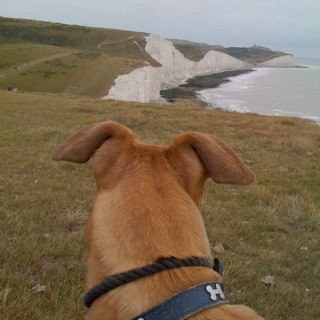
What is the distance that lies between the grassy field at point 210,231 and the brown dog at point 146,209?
1.94m

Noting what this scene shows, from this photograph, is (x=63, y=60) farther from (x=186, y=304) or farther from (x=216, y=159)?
(x=186, y=304)

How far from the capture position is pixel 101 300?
2.02m

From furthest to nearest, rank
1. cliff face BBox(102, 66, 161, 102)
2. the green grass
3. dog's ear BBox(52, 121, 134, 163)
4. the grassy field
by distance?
1. cliff face BBox(102, 66, 161, 102)
2. the green grass
3. the grassy field
4. dog's ear BBox(52, 121, 134, 163)

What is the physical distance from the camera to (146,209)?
82.7 inches

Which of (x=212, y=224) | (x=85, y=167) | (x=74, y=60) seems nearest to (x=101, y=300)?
(x=212, y=224)

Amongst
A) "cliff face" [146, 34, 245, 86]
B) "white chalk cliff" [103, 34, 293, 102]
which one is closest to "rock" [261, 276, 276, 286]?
"white chalk cliff" [103, 34, 293, 102]

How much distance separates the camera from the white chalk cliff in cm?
5319

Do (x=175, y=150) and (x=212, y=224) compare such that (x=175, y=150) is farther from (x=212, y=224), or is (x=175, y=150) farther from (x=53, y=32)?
(x=53, y=32)

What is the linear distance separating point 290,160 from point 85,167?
512 centimetres

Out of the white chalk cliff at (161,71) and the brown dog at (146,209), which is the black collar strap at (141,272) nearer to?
the brown dog at (146,209)

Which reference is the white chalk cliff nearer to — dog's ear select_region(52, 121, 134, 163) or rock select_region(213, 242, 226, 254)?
rock select_region(213, 242, 226, 254)

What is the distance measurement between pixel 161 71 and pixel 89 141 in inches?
3364

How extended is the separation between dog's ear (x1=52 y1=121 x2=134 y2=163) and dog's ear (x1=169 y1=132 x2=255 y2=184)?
1.09 feet

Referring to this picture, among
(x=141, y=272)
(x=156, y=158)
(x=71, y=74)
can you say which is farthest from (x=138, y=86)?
(x=141, y=272)
